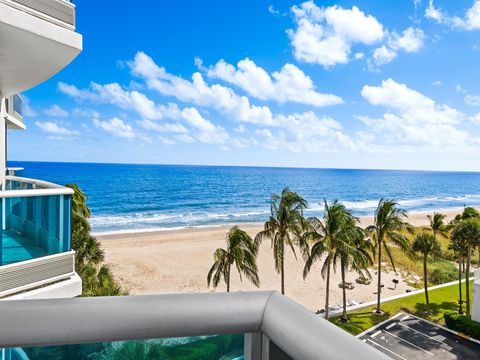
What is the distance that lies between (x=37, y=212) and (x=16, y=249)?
0.69 m

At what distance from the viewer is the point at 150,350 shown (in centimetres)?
137

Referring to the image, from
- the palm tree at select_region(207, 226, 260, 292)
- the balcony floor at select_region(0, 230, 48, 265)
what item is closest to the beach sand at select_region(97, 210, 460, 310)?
the palm tree at select_region(207, 226, 260, 292)

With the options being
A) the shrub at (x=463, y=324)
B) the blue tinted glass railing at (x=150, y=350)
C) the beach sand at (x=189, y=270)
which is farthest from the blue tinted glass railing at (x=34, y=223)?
the shrub at (x=463, y=324)

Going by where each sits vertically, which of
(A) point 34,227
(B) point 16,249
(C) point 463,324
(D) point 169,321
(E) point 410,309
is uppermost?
(D) point 169,321

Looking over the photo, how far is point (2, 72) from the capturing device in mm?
8461

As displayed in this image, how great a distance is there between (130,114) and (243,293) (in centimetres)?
16745

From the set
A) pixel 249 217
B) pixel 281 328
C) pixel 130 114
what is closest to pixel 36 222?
pixel 281 328

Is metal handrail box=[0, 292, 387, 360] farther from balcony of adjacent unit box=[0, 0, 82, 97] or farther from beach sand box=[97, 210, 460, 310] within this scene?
beach sand box=[97, 210, 460, 310]

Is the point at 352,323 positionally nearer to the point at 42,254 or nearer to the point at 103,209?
the point at 42,254

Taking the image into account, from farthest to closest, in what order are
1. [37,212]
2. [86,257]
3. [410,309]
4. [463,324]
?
[410,309]
[86,257]
[463,324]
[37,212]

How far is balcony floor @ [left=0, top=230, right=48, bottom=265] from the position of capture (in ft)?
19.3

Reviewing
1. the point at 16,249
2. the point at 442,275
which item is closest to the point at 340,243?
the point at 442,275

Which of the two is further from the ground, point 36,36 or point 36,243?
point 36,36

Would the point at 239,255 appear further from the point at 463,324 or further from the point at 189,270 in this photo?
the point at 189,270
